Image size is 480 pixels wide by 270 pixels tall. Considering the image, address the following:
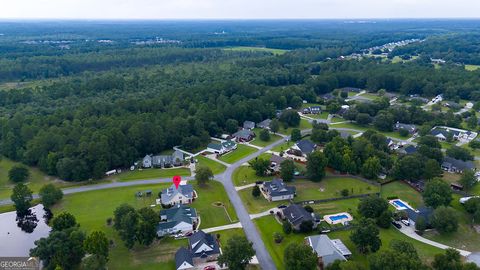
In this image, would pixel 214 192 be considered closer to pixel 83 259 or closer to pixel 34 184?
pixel 83 259

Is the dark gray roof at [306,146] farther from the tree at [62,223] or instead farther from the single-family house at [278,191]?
the tree at [62,223]

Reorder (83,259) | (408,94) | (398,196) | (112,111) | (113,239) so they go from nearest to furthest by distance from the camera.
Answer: (83,259) < (113,239) < (398,196) < (112,111) < (408,94)

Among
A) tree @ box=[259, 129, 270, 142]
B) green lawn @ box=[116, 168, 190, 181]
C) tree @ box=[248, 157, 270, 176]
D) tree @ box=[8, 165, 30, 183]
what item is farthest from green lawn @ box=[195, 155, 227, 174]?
tree @ box=[8, 165, 30, 183]

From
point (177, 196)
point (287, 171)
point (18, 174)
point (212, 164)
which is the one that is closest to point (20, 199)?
point (18, 174)

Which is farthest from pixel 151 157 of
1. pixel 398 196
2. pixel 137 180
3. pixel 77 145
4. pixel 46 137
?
pixel 398 196

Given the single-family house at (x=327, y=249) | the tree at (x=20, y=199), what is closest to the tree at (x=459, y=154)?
the single-family house at (x=327, y=249)

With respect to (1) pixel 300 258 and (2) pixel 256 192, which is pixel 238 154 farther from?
(1) pixel 300 258

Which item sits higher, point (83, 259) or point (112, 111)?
point (112, 111)
